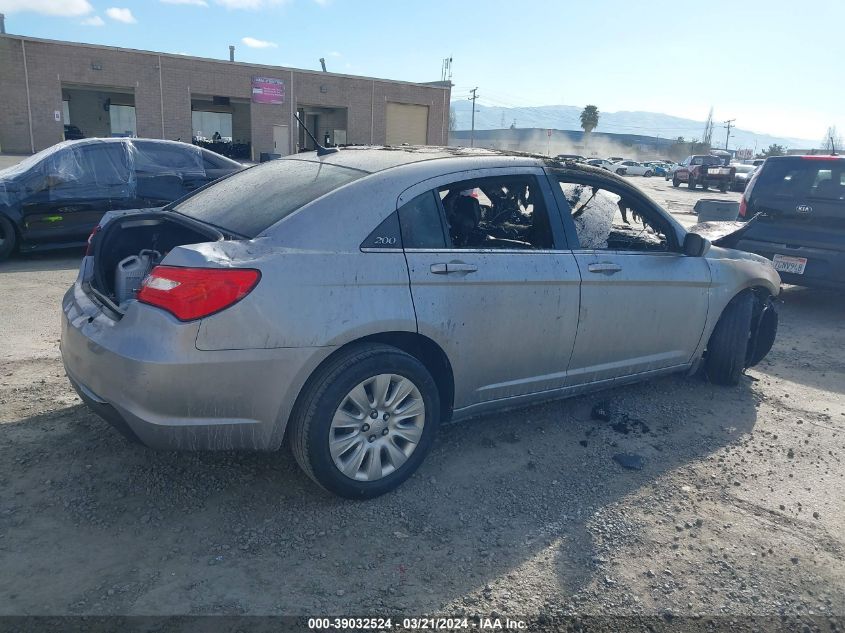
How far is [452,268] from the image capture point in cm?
336

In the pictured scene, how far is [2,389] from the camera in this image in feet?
14.2

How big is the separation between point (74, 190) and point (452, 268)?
7.42 metres

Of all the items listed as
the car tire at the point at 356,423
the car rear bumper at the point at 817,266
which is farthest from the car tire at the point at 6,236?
the car rear bumper at the point at 817,266

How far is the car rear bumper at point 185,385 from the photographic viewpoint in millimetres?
2748

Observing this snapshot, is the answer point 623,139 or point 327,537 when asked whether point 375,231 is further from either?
point 623,139

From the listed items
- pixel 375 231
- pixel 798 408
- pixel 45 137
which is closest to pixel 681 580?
pixel 375 231

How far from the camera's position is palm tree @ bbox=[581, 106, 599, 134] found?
85938 mm

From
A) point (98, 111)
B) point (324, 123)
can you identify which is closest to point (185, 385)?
point (324, 123)

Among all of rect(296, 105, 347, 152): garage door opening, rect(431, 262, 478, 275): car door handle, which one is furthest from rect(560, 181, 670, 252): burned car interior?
rect(296, 105, 347, 152): garage door opening

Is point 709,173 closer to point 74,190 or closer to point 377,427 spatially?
point 74,190

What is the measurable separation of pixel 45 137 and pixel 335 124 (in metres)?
17.2

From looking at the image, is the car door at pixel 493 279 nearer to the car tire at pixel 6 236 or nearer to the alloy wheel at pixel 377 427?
the alloy wheel at pixel 377 427

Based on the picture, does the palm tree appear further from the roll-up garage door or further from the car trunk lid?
the car trunk lid

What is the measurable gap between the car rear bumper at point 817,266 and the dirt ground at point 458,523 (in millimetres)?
3410
